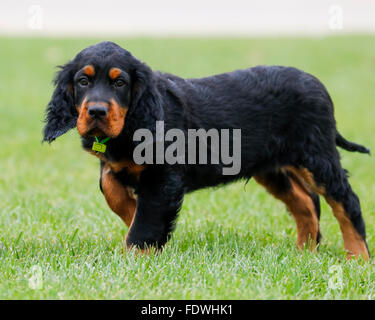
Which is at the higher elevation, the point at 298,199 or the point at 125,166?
the point at 125,166

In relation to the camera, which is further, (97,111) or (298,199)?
(298,199)

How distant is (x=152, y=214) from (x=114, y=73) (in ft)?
3.07

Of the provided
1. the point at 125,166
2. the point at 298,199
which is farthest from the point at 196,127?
the point at 298,199

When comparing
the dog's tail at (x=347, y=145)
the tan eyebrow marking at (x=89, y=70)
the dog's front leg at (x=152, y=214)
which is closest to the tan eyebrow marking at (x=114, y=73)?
the tan eyebrow marking at (x=89, y=70)

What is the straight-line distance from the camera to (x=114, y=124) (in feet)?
11.6

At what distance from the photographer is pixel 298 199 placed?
15.8 feet

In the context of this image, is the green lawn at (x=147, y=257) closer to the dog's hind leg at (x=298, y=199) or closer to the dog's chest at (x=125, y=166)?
the dog's hind leg at (x=298, y=199)

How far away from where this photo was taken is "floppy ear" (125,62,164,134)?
376 cm

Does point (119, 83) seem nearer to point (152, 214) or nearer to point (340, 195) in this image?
point (152, 214)

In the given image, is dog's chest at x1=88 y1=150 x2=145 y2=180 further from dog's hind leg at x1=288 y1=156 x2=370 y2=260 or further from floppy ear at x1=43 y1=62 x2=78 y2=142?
dog's hind leg at x1=288 y1=156 x2=370 y2=260

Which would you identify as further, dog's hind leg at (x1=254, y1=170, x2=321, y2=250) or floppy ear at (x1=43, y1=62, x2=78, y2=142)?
dog's hind leg at (x1=254, y1=170, x2=321, y2=250)

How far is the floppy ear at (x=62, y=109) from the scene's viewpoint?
3.86 m

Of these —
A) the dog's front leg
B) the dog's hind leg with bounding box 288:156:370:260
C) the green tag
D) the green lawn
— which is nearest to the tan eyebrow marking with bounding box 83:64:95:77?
the green tag

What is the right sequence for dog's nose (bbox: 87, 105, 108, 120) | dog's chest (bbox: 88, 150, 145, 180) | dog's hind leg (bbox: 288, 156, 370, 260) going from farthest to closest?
dog's hind leg (bbox: 288, 156, 370, 260), dog's chest (bbox: 88, 150, 145, 180), dog's nose (bbox: 87, 105, 108, 120)
